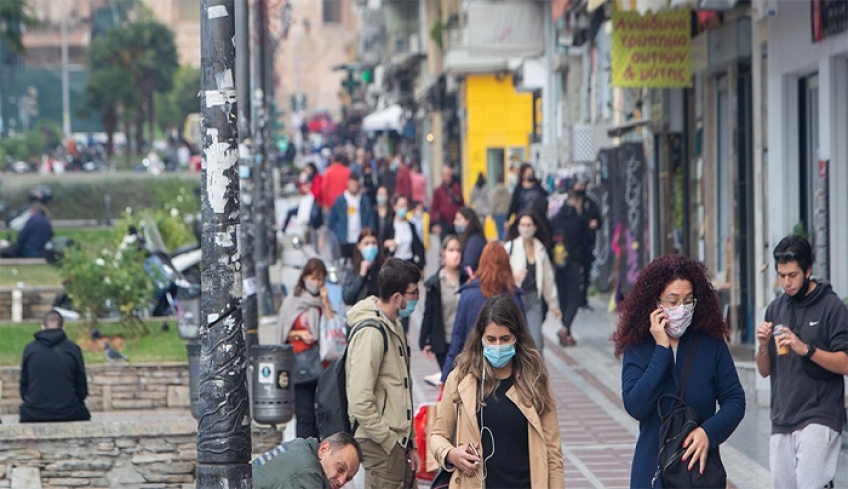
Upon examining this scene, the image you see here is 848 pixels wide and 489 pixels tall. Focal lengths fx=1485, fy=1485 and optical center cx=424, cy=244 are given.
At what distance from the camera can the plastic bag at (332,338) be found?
9.97m

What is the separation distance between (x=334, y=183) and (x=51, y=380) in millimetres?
14317

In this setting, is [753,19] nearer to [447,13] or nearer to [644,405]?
[644,405]

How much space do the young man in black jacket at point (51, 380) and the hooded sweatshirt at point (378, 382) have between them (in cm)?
440

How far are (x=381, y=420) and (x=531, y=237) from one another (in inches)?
237

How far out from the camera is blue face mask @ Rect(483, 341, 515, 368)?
603cm

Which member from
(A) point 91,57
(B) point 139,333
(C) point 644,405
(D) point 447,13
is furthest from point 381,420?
(A) point 91,57

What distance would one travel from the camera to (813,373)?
7.37 m

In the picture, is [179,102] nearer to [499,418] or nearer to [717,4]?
[717,4]

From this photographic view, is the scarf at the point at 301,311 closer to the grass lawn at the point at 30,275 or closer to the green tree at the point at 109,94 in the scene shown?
the grass lawn at the point at 30,275

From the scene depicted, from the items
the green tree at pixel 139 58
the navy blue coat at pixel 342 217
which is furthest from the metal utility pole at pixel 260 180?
the green tree at pixel 139 58

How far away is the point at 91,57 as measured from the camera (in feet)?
276

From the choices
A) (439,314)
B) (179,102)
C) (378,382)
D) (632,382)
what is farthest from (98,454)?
(179,102)

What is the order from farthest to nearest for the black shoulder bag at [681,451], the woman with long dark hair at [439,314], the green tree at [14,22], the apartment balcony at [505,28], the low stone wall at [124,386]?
1. the green tree at [14,22]
2. the apartment balcony at [505,28]
3. the low stone wall at [124,386]
4. the woman with long dark hair at [439,314]
5. the black shoulder bag at [681,451]

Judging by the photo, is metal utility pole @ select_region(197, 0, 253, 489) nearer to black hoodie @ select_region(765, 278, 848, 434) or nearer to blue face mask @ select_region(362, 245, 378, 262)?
black hoodie @ select_region(765, 278, 848, 434)
